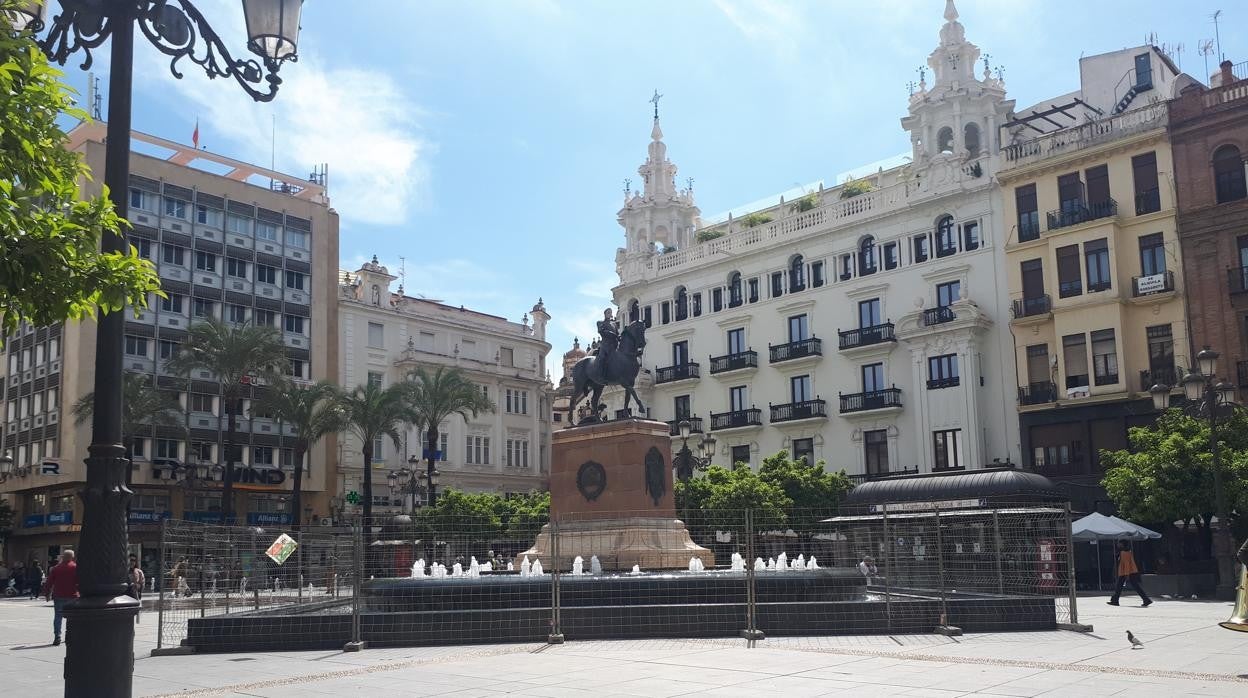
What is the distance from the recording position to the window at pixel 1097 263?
44531 mm

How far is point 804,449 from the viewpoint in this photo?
54906mm

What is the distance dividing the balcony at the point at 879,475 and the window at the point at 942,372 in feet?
12.4

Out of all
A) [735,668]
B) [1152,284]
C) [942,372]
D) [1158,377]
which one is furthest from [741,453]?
[735,668]

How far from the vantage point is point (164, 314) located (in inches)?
2397

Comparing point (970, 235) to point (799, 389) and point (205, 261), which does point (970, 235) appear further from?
point (205, 261)

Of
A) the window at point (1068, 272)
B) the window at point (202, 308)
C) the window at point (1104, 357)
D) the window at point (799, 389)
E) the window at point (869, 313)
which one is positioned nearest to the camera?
the window at point (1104, 357)

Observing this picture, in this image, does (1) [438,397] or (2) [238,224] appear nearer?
(1) [438,397]

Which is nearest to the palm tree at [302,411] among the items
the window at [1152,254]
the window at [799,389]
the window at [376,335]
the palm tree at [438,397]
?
the palm tree at [438,397]

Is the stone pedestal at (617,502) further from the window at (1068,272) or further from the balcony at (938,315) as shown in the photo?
the balcony at (938,315)

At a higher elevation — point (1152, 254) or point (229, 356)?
point (1152, 254)

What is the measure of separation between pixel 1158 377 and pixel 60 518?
5133 cm

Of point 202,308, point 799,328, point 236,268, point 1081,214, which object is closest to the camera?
point 1081,214

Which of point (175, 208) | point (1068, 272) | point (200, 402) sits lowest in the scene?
point (200, 402)

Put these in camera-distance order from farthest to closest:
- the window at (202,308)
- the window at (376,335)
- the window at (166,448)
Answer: the window at (376,335)
the window at (202,308)
the window at (166,448)
